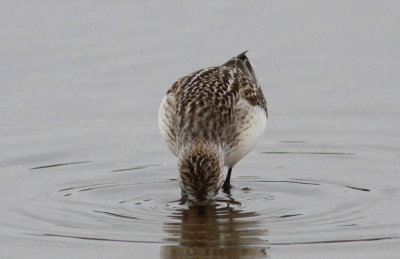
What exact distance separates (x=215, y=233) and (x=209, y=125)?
1.59 meters

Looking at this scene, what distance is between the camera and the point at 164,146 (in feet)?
43.3

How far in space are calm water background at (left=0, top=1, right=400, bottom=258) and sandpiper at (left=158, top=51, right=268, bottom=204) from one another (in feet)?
1.35

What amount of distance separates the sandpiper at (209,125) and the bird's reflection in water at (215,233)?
221 millimetres

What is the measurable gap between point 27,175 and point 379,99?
517cm

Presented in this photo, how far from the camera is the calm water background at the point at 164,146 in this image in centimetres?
988

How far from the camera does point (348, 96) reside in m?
14.8

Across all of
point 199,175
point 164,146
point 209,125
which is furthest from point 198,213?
point 164,146

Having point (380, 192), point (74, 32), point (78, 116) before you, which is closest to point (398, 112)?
point (380, 192)

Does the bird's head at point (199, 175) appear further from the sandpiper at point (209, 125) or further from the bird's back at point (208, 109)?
the bird's back at point (208, 109)

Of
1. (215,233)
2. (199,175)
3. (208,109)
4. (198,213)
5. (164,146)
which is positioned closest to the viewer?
(215,233)

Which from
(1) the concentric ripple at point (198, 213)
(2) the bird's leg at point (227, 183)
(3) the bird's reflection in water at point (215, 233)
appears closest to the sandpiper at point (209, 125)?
(2) the bird's leg at point (227, 183)

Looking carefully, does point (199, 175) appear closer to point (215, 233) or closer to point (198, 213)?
point (198, 213)

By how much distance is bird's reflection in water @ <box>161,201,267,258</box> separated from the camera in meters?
9.46

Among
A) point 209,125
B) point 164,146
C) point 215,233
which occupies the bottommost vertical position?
point 215,233
